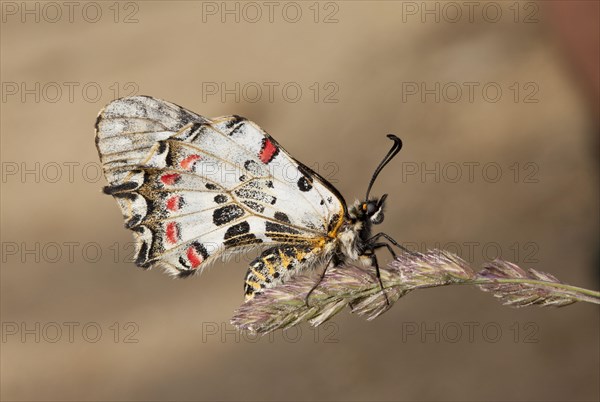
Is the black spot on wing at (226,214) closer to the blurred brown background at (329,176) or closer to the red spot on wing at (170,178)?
the red spot on wing at (170,178)

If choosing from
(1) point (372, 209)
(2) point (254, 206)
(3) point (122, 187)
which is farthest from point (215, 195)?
(1) point (372, 209)

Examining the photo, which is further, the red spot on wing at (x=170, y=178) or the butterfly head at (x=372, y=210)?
the red spot on wing at (x=170, y=178)

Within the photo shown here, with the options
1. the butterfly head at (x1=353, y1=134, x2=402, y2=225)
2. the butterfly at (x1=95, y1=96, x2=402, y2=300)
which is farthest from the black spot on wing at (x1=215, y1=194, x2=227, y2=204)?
the butterfly head at (x1=353, y1=134, x2=402, y2=225)

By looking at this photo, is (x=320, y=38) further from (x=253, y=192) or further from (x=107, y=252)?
(x=253, y=192)

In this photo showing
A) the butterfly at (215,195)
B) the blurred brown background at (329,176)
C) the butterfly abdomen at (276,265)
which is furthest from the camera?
the blurred brown background at (329,176)

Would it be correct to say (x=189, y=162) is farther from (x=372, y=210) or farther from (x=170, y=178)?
(x=372, y=210)

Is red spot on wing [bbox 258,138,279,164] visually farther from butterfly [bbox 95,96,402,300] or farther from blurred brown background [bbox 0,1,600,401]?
blurred brown background [bbox 0,1,600,401]

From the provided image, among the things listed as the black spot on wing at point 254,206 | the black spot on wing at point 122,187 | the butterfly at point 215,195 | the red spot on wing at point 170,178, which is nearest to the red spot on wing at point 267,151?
the butterfly at point 215,195

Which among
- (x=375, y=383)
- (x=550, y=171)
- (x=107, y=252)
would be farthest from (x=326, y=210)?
(x=550, y=171)
